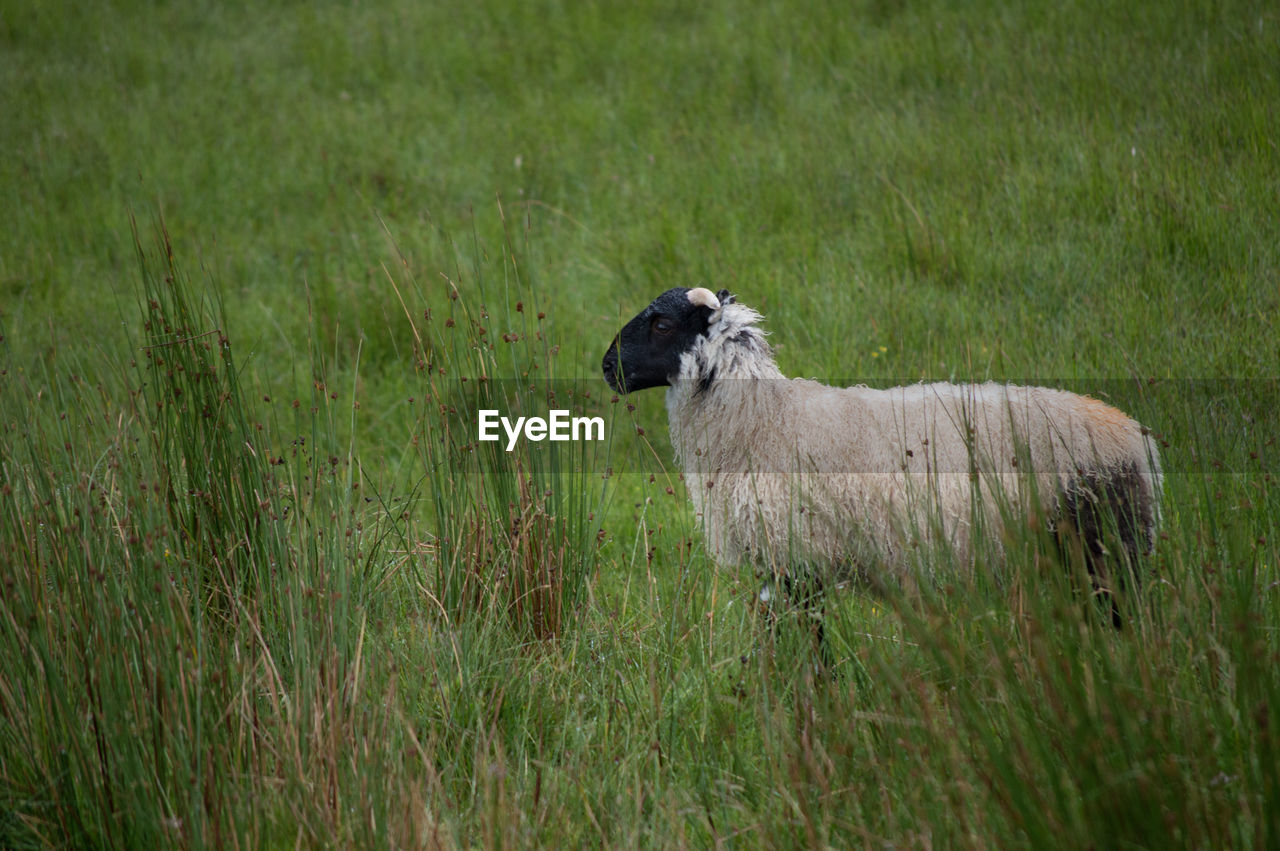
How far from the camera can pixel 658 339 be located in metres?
4.15

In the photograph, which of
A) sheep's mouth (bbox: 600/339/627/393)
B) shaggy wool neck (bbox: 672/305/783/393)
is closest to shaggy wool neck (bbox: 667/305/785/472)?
shaggy wool neck (bbox: 672/305/783/393)

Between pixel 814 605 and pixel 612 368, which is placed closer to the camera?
pixel 814 605

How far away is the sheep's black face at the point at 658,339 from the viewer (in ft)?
13.4

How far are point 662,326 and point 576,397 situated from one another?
1.07 m

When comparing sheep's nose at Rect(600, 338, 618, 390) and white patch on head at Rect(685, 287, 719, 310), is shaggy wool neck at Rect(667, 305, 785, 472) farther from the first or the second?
sheep's nose at Rect(600, 338, 618, 390)

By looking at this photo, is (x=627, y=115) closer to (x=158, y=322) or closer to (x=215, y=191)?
(x=215, y=191)

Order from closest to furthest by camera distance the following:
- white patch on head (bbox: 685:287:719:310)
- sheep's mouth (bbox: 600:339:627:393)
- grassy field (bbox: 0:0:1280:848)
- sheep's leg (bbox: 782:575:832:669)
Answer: grassy field (bbox: 0:0:1280:848) → sheep's leg (bbox: 782:575:832:669) → white patch on head (bbox: 685:287:719:310) → sheep's mouth (bbox: 600:339:627:393)

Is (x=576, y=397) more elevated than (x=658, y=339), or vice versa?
(x=658, y=339)

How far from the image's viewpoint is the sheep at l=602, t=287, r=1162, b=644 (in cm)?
356

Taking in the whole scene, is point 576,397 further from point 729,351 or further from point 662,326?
point 729,351

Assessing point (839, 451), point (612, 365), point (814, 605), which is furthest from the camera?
point (612, 365)

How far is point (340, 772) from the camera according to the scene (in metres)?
2.61

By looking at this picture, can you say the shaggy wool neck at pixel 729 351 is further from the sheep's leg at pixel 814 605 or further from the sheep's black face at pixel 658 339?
the sheep's leg at pixel 814 605

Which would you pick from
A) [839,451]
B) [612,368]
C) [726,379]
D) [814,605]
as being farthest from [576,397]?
[814,605]
